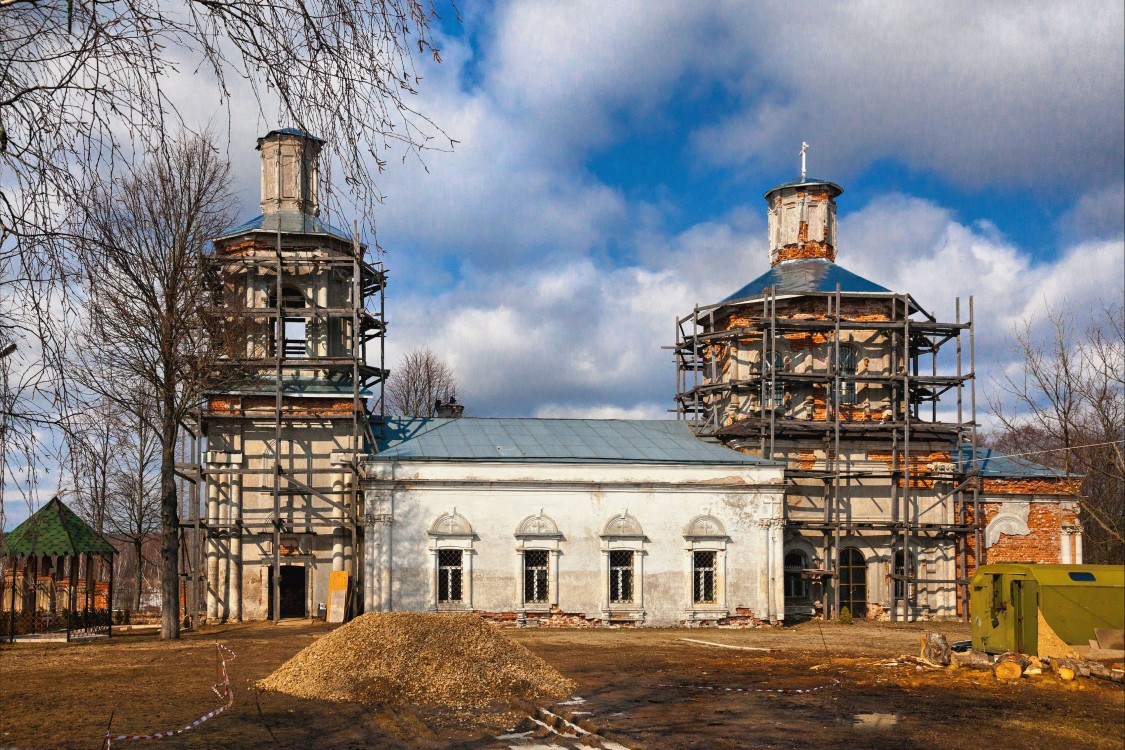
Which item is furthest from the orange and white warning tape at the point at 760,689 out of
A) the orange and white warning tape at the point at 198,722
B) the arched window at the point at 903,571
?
the arched window at the point at 903,571

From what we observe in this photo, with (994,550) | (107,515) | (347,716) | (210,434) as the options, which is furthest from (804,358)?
(107,515)

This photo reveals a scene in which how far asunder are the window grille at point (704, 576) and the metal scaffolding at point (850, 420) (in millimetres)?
2883

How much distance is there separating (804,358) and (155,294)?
17.6 meters

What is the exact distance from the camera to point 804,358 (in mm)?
30906

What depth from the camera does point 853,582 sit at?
29344mm

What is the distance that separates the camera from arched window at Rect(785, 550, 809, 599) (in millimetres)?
28828

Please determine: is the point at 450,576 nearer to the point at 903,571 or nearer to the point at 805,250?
the point at 903,571

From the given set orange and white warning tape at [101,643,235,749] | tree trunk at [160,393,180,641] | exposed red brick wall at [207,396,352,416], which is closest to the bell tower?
exposed red brick wall at [207,396,352,416]

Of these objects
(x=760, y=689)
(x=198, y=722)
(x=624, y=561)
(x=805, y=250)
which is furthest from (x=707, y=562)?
(x=198, y=722)

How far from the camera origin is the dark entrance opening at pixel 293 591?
2838cm

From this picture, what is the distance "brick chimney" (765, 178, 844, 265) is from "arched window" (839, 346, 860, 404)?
3.89 metres

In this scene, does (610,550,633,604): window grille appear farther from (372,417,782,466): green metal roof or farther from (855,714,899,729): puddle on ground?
(855,714,899,729): puddle on ground

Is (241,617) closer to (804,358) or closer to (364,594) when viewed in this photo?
(364,594)

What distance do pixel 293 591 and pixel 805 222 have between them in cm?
1891
